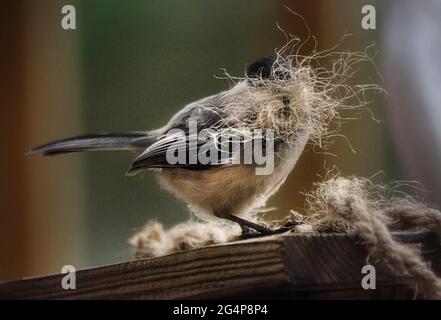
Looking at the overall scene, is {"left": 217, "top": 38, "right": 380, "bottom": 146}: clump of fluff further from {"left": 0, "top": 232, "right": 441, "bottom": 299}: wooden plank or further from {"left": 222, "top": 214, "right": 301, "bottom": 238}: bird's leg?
{"left": 0, "top": 232, "right": 441, "bottom": 299}: wooden plank

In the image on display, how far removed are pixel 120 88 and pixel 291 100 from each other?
→ 0.58 meters

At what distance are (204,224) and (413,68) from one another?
502 mm

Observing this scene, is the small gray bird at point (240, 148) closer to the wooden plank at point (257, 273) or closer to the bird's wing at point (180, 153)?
the bird's wing at point (180, 153)

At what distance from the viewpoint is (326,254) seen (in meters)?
0.72

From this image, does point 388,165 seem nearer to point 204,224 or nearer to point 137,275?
point 204,224

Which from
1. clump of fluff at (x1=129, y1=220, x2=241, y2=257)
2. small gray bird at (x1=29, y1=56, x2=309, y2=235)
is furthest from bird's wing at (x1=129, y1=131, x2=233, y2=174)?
clump of fluff at (x1=129, y1=220, x2=241, y2=257)

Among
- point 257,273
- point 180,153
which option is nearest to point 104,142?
point 180,153

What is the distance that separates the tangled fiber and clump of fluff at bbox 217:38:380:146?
100 mm

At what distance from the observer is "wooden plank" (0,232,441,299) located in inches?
27.9

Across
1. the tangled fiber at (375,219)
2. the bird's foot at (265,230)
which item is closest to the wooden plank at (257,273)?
the tangled fiber at (375,219)

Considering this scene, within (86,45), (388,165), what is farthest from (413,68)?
(86,45)

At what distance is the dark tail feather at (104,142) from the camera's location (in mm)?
1151

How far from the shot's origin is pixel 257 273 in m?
0.72

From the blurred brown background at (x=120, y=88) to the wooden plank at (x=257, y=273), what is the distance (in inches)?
16.9
